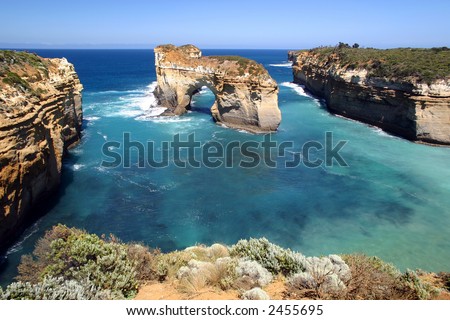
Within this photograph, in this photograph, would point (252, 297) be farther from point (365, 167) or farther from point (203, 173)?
point (365, 167)

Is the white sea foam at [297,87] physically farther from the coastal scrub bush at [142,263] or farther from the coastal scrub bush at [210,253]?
the coastal scrub bush at [142,263]

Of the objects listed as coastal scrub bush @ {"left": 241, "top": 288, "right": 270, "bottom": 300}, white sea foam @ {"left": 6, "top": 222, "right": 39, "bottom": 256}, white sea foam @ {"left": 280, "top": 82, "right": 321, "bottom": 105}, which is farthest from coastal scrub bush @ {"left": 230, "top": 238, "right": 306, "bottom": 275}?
white sea foam @ {"left": 280, "top": 82, "right": 321, "bottom": 105}

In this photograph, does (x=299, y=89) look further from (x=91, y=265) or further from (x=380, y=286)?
(x=91, y=265)

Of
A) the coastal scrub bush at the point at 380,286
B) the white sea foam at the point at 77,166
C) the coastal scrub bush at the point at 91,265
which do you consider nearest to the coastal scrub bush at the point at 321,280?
the coastal scrub bush at the point at 380,286

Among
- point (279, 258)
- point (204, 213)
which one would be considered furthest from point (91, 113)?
point (279, 258)

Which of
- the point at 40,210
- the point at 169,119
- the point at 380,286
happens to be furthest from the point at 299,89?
the point at 380,286

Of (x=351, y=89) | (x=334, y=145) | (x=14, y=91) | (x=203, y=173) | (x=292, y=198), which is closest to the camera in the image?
(x=14, y=91)
